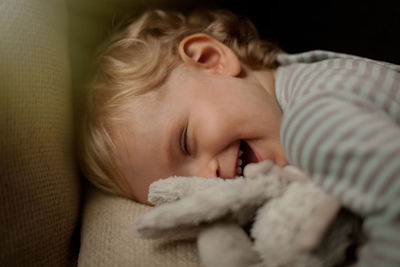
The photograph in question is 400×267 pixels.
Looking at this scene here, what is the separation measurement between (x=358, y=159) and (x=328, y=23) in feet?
2.49

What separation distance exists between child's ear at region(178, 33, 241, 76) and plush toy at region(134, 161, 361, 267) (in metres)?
0.35

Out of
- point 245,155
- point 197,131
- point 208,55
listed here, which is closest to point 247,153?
point 245,155

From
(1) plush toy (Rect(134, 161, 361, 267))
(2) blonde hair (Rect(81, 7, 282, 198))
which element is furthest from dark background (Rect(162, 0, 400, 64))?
(1) plush toy (Rect(134, 161, 361, 267))

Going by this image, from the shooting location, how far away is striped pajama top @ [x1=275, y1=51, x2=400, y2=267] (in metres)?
0.40

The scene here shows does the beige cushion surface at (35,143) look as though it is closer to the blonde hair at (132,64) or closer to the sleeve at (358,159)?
the blonde hair at (132,64)

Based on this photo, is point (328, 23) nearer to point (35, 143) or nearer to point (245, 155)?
point (245, 155)

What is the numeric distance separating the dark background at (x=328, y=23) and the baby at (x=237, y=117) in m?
0.21

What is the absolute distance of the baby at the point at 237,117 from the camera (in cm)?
42

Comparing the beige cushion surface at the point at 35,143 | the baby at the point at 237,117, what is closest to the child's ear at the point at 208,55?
the baby at the point at 237,117

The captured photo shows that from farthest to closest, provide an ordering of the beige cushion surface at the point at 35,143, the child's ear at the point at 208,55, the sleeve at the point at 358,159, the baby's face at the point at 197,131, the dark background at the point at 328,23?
1. the dark background at the point at 328,23
2. the child's ear at the point at 208,55
3. the baby's face at the point at 197,131
4. the beige cushion surface at the point at 35,143
5. the sleeve at the point at 358,159

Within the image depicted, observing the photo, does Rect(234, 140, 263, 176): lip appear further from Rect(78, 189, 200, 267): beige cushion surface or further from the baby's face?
Rect(78, 189, 200, 267): beige cushion surface

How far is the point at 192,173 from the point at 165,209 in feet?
0.72

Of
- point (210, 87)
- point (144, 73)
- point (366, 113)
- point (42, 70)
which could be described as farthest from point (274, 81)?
point (42, 70)

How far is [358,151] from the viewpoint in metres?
0.42
